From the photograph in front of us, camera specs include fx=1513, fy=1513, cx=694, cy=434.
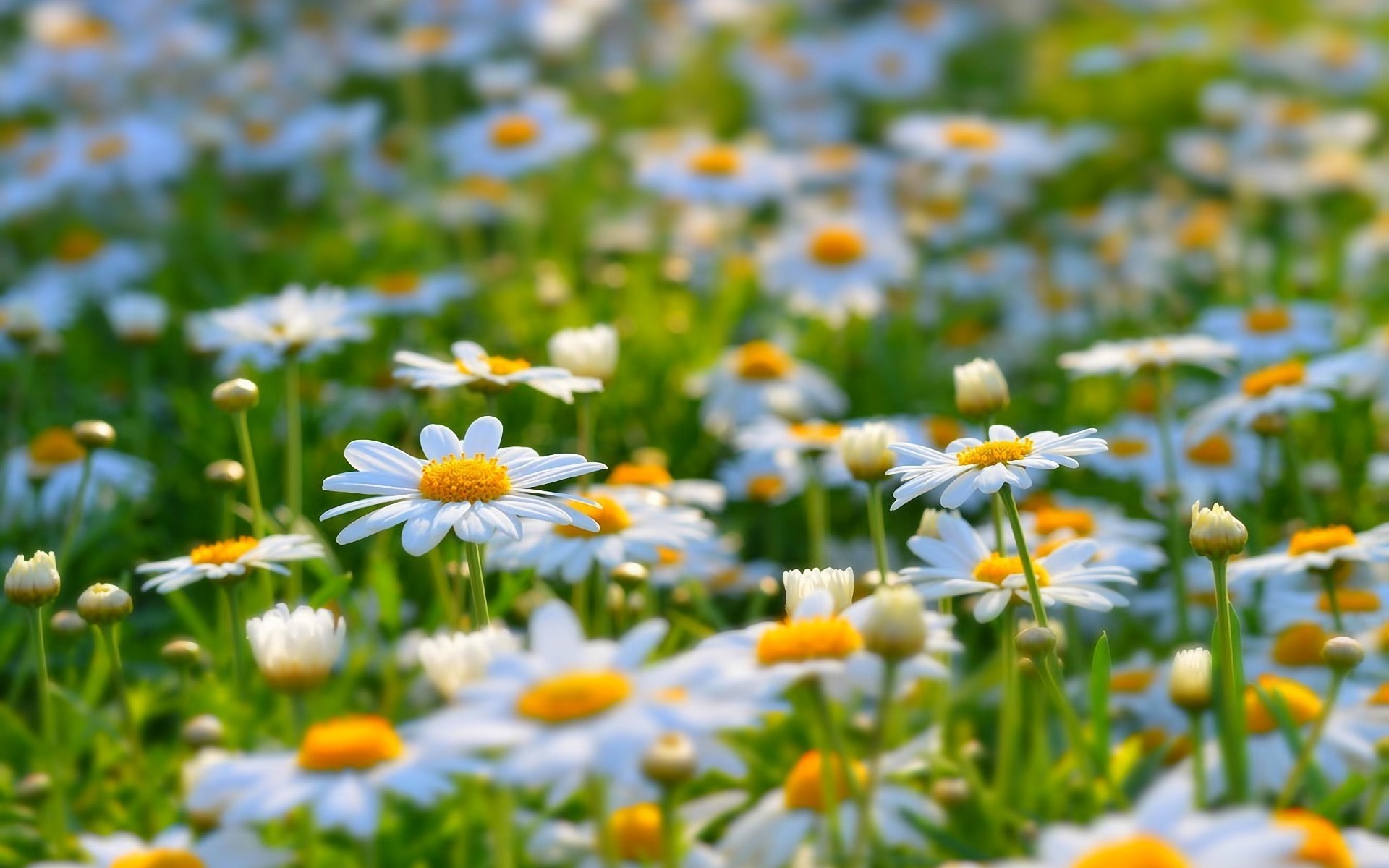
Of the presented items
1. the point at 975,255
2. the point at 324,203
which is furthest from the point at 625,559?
the point at 324,203

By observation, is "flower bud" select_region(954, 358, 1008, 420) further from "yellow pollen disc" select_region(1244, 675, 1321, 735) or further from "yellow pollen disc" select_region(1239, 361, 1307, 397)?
"yellow pollen disc" select_region(1239, 361, 1307, 397)

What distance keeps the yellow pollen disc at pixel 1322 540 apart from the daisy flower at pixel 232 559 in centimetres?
134

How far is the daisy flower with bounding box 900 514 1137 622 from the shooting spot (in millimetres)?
1820

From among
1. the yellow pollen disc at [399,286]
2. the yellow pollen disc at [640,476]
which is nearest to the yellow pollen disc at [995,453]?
the yellow pollen disc at [640,476]

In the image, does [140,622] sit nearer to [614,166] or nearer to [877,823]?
[877,823]

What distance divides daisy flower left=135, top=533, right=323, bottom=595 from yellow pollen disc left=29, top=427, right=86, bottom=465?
1.12m

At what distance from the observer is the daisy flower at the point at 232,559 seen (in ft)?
6.21

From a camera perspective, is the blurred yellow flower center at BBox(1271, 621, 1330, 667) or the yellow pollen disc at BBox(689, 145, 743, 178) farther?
the yellow pollen disc at BBox(689, 145, 743, 178)

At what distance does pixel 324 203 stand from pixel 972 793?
416 centimetres

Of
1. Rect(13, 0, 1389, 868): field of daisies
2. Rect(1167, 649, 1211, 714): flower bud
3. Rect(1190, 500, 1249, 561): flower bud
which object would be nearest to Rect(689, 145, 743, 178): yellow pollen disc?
Rect(13, 0, 1389, 868): field of daisies

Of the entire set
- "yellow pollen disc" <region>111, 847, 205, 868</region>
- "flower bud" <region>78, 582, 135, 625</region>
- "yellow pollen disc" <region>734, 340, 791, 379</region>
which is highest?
"yellow pollen disc" <region>734, 340, 791, 379</region>

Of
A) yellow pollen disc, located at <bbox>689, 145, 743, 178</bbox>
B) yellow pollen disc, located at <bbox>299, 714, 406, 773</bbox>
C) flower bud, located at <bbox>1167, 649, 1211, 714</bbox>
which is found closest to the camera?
yellow pollen disc, located at <bbox>299, 714, 406, 773</bbox>

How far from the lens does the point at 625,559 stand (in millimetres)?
2203

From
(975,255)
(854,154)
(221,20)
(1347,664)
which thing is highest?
(221,20)
